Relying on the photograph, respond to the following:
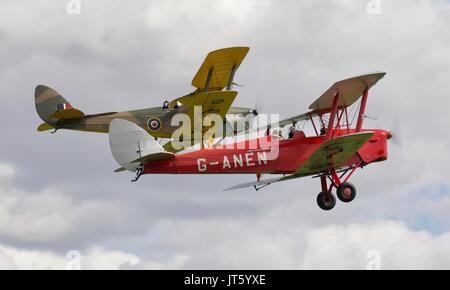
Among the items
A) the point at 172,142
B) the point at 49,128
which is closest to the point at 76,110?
the point at 49,128

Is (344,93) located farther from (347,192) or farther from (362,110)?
(347,192)

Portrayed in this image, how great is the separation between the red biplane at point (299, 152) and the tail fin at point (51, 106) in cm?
521

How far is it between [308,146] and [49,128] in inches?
325

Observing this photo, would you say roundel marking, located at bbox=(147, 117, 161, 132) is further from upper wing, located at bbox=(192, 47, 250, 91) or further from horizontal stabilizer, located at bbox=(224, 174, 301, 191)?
horizontal stabilizer, located at bbox=(224, 174, 301, 191)

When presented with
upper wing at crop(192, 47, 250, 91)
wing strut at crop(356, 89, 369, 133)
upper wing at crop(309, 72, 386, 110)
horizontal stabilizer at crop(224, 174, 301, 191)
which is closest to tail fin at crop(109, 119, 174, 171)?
horizontal stabilizer at crop(224, 174, 301, 191)

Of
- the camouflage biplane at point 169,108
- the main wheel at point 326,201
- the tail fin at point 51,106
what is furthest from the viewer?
the tail fin at point 51,106

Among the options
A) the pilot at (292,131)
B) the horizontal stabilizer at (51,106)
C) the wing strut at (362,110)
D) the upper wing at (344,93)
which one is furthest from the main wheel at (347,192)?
the horizontal stabilizer at (51,106)

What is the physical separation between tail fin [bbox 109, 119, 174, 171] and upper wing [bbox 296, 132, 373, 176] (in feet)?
11.5

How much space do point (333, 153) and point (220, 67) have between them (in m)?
6.79

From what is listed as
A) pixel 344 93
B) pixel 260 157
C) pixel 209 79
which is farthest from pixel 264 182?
pixel 209 79

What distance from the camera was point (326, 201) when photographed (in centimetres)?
2377

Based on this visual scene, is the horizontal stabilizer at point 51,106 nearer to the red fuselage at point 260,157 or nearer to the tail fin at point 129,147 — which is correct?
the tail fin at point 129,147

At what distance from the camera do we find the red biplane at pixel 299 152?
72.2 ft

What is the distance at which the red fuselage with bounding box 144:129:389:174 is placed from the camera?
22.4 meters
